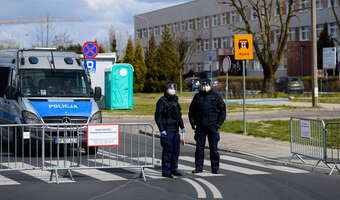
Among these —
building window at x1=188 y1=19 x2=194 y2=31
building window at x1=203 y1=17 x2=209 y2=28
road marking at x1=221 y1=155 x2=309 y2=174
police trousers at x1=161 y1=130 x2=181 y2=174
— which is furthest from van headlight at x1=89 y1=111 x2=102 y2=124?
building window at x1=188 y1=19 x2=194 y2=31

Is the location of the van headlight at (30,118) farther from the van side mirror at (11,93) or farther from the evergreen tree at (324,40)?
the evergreen tree at (324,40)

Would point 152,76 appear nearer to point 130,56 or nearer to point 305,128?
point 130,56

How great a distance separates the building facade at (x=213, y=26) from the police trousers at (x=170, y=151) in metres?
61.6

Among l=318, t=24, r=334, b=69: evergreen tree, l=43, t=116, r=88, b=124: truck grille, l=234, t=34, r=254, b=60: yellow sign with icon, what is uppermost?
l=318, t=24, r=334, b=69: evergreen tree

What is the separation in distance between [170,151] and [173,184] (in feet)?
3.48

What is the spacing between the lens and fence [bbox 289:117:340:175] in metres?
13.5

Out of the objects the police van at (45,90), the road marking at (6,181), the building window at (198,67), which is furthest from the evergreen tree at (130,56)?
the road marking at (6,181)

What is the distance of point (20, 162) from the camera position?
1362cm

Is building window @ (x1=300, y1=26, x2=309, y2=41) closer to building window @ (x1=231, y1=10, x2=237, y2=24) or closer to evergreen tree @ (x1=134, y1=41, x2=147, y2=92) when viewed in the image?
building window @ (x1=231, y1=10, x2=237, y2=24)

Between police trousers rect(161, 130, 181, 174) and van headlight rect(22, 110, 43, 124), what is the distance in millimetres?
4185

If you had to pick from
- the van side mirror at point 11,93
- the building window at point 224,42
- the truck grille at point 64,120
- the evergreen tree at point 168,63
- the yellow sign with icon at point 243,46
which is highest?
the building window at point 224,42

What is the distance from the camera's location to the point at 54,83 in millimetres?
17000

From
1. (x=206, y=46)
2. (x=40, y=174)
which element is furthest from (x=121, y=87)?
(x=206, y=46)

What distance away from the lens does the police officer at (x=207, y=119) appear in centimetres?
1291
